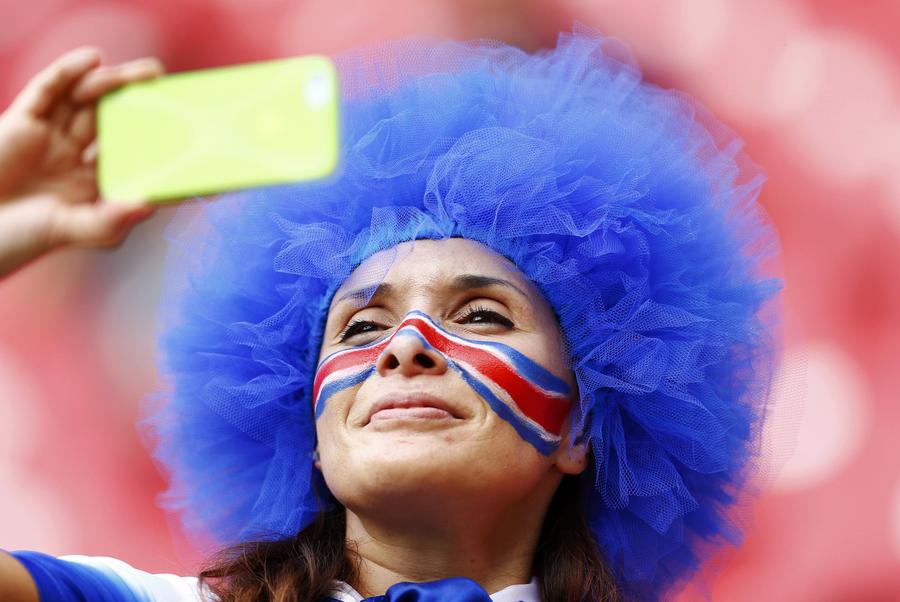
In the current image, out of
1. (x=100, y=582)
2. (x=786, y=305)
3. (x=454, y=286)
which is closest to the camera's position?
(x=100, y=582)

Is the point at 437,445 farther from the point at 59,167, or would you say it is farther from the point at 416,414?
the point at 59,167

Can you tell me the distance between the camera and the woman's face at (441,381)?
234 centimetres

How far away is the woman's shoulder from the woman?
0.02 m

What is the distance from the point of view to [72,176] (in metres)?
1.99

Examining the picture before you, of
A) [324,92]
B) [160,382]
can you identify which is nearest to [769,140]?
[160,382]

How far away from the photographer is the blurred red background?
4266mm

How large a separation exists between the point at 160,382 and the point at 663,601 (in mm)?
1283

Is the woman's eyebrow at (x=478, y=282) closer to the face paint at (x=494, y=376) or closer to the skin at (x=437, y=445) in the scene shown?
the skin at (x=437, y=445)

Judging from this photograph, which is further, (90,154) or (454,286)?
(454,286)

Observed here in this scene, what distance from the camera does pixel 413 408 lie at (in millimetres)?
2361

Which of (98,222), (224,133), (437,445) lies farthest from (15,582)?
(224,133)

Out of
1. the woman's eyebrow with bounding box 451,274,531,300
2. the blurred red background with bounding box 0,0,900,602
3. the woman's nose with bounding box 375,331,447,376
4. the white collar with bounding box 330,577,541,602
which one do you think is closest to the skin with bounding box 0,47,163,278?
the woman's nose with bounding box 375,331,447,376

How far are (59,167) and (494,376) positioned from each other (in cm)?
92

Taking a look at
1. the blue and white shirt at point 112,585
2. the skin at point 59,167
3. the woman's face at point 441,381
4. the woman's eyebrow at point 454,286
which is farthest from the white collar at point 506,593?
the skin at point 59,167
